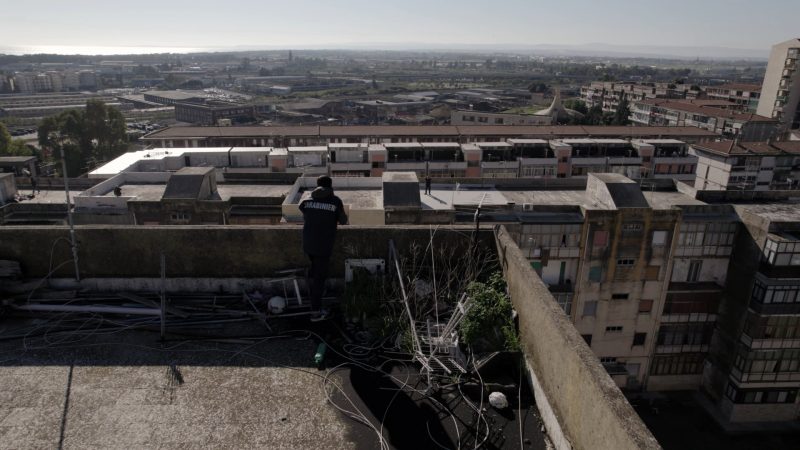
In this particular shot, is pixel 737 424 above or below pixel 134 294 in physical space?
below

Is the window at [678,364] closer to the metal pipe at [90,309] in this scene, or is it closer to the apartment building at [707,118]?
the metal pipe at [90,309]

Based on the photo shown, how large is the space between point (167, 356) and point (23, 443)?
1.63m

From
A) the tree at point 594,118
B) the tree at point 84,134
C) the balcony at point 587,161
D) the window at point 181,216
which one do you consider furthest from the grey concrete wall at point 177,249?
the tree at point 594,118

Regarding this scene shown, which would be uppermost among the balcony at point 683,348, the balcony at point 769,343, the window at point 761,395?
the balcony at point 769,343

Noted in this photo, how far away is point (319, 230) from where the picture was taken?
7.12 meters

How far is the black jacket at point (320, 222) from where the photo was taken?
7109mm

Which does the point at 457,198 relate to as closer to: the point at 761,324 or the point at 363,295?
the point at 761,324

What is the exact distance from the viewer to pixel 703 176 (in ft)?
144

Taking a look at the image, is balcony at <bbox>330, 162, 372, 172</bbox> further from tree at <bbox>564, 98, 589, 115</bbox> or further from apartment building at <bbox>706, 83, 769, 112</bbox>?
tree at <bbox>564, 98, 589, 115</bbox>

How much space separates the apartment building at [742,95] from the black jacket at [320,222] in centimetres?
8488

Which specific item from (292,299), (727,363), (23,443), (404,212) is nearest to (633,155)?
(727,363)

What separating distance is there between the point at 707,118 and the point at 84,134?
6691 centimetres

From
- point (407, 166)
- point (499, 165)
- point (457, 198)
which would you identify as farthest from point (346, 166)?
point (457, 198)

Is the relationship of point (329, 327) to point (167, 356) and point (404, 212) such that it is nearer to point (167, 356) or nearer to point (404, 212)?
point (167, 356)
